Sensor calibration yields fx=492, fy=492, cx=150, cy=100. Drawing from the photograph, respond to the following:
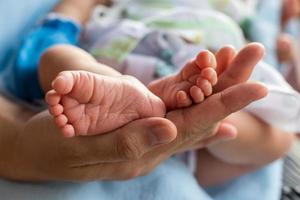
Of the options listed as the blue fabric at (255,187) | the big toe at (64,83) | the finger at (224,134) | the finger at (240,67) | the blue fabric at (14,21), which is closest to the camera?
the big toe at (64,83)

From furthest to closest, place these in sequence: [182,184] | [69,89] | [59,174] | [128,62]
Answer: [128,62]
[182,184]
[59,174]
[69,89]

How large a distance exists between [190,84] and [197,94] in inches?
1.6

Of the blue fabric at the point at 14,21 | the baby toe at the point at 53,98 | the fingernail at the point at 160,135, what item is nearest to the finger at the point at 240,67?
the fingernail at the point at 160,135

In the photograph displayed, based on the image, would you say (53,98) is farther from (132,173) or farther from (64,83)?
(132,173)

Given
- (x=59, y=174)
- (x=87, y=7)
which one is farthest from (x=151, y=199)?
(x=87, y=7)

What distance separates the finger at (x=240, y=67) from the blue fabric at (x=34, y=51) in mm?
387

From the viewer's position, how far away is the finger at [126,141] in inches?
22.0

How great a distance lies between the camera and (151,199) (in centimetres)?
74

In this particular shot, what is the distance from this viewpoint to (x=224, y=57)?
2.16 ft

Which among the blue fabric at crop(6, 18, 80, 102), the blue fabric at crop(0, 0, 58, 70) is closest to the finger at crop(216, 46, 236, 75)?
the blue fabric at crop(6, 18, 80, 102)

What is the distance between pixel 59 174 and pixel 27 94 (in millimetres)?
301

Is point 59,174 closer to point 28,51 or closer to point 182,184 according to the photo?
point 182,184

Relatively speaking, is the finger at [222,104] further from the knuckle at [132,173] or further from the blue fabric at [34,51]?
the blue fabric at [34,51]

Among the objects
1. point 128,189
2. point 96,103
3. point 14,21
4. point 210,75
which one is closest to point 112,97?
point 96,103
